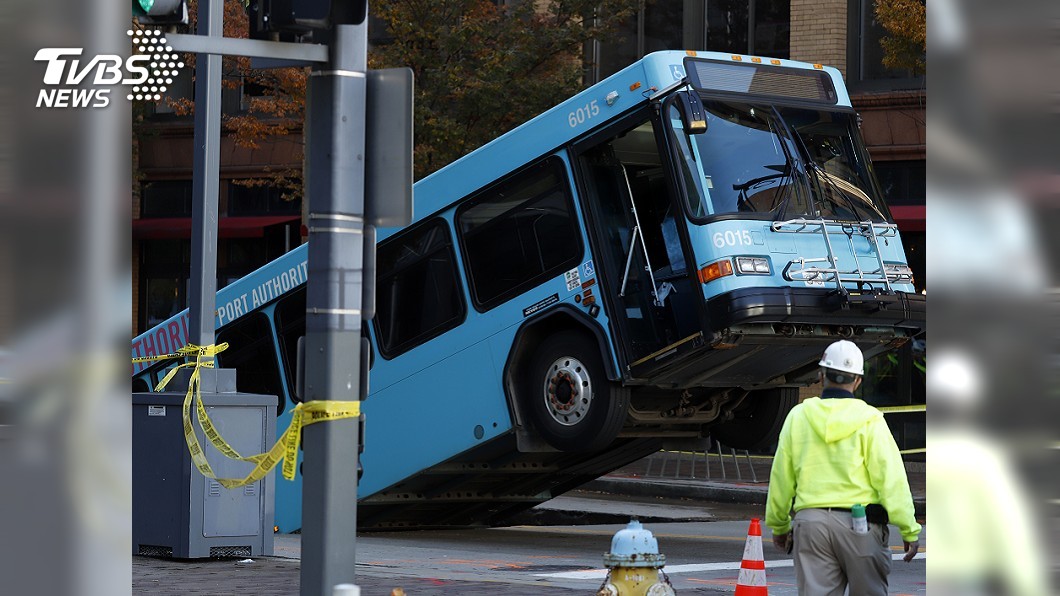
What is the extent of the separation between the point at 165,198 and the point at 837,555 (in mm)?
24722

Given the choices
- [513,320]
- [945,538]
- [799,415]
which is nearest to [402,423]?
[513,320]

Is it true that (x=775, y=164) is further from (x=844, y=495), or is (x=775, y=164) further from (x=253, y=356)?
(x=253, y=356)

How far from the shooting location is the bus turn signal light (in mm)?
11805

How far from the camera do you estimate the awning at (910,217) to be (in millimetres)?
23141

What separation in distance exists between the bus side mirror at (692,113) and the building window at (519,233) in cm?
134

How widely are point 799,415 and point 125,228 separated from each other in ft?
10.0

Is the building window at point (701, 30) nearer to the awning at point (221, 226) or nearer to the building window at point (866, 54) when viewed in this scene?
the building window at point (866, 54)

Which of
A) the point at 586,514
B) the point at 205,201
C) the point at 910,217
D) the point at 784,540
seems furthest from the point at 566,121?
the point at 910,217

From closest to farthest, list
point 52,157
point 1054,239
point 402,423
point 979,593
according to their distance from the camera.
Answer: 1. point 1054,239
2. point 979,593
3. point 52,157
4. point 402,423

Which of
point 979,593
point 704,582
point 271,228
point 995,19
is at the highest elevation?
point 271,228

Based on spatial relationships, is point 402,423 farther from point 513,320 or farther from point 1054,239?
point 1054,239

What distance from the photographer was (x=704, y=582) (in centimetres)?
1111

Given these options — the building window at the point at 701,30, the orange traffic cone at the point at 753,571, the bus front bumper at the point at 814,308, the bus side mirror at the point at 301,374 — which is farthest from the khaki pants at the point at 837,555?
the building window at the point at 701,30

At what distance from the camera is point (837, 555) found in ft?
22.3
